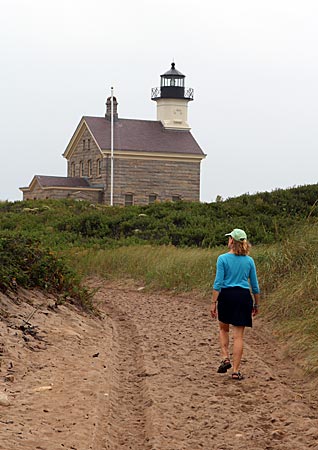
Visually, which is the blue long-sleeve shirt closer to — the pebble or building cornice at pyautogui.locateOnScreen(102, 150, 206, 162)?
the pebble

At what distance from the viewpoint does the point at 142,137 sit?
60.8m

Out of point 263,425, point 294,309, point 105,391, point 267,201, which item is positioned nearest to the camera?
point 263,425

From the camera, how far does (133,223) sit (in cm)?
3222

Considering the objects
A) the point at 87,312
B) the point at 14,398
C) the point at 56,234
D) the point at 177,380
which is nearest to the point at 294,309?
the point at 87,312

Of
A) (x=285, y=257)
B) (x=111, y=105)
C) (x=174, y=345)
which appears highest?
(x=111, y=105)

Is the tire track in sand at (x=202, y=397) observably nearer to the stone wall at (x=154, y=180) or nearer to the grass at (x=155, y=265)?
the grass at (x=155, y=265)

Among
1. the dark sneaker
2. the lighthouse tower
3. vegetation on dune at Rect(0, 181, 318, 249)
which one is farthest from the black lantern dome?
the dark sneaker

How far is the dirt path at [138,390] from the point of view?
768 cm

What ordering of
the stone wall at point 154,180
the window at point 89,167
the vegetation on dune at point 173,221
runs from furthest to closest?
the window at point 89,167 → the stone wall at point 154,180 → the vegetation on dune at point 173,221

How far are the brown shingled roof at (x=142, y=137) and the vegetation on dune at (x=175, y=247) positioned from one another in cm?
1502

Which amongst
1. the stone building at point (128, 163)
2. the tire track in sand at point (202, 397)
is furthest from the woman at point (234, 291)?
the stone building at point (128, 163)

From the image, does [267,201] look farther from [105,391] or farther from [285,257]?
[105,391]

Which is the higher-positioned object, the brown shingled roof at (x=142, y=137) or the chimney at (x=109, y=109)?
the chimney at (x=109, y=109)

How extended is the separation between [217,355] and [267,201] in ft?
75.6
